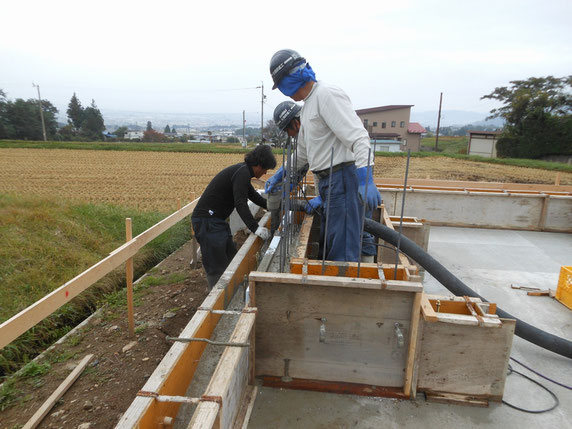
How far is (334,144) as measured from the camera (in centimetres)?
302

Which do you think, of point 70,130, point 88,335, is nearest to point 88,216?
point 88,335

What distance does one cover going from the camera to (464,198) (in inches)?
271

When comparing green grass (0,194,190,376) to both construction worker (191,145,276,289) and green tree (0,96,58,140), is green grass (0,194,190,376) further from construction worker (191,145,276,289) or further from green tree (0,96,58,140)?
green tree (0,96,58,140)

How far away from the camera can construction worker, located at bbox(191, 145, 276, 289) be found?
11.8 ft

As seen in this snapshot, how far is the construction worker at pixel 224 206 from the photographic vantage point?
3.60 metres

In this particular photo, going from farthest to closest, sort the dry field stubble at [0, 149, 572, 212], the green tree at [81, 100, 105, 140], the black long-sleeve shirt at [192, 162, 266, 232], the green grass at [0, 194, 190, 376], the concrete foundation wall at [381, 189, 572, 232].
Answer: the green tree at [81, 100, 105, 140], the dry field stubble at [0, 149, 572, 212], the concrete foundation wall at [381, 189, 572, 232], the green grass at [0, 194, 190, 376], the black long-sleeve shirt at [192, 162, 266, 232]

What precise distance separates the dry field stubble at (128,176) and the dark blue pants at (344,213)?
23.7ft

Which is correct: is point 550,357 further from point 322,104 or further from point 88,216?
point 88,216

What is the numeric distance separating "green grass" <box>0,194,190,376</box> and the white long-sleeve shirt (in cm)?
350

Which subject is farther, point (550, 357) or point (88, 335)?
point (88, 335)

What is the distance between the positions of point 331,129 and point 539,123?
31.5 metres

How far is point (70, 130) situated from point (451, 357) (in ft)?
207

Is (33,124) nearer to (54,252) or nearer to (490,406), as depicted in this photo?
(54,252)

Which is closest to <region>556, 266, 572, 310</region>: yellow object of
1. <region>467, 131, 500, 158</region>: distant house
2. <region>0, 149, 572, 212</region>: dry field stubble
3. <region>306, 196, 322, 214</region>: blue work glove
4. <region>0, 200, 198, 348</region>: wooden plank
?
<region>306, 196, 322, 214</region>: blue work glove
